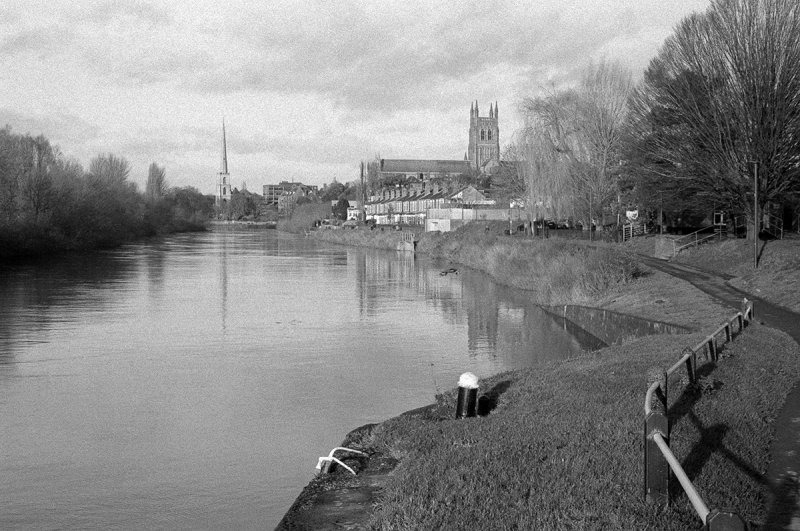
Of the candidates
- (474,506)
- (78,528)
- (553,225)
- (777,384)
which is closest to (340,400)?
(78,528)

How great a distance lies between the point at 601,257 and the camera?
103 ft

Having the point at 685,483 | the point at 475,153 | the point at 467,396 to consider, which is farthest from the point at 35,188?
the point at 475,153

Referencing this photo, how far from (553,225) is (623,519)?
57.5 meters

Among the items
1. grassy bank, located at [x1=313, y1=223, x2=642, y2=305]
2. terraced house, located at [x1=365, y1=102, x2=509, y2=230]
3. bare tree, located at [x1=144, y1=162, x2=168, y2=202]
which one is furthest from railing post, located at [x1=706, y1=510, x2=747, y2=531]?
bare tree, located at [x1=144, y1=162, x2=168, y2=202]

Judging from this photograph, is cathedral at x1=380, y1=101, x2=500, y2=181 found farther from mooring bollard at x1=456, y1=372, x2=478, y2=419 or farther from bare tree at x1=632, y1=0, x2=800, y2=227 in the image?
mooring bollard at x1=456, y1=372, x2=478, y2=419

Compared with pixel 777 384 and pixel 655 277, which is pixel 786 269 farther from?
pixel 777 384

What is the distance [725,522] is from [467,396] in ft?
22.3

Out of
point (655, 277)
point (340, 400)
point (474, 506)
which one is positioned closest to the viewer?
point (474, 506)

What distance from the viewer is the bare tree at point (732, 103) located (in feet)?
108

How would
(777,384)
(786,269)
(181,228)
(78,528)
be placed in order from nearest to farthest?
(78,528), (777,384), (786,269), (181,228)

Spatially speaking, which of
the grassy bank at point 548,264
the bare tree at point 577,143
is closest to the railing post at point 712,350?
the grassy bank at point 548,264

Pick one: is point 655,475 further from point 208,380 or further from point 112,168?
point 112,168

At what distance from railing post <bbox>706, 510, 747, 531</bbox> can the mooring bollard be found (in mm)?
6594

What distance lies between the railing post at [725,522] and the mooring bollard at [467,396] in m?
6.59
